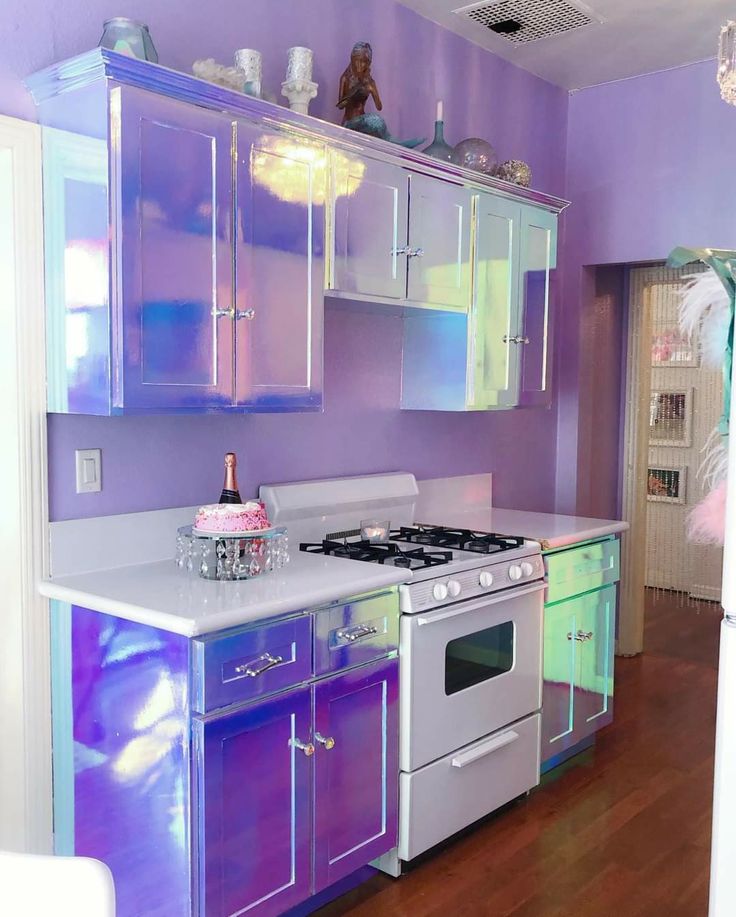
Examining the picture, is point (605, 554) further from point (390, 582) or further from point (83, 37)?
point (83, 37)

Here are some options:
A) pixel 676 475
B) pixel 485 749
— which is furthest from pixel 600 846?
pixel 676 475

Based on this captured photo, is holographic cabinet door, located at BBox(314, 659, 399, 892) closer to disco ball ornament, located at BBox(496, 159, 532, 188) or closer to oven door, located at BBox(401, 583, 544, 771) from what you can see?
oven door, located at BBox(401, 583, 544, 771)

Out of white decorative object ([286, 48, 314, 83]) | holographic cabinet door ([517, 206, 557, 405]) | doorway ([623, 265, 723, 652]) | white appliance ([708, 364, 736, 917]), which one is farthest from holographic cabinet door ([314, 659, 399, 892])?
doorway ([623, 265, 723, 652])

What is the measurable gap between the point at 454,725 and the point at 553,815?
25.4 inches

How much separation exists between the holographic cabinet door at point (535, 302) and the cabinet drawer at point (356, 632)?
54.5 inches

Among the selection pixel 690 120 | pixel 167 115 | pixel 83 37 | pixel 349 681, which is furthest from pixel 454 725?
pixel 690 120

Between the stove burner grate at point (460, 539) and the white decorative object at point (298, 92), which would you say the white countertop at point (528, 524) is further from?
the white decorative object at point (298, 92)

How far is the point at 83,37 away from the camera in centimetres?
246

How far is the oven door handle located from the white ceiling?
2218 millimetres

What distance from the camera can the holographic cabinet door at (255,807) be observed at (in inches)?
83.0

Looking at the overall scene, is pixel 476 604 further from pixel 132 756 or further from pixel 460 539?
pixel 132 756

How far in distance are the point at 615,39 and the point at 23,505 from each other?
10.1ft

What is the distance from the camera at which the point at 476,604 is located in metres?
2.88

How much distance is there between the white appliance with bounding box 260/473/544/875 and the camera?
2689 millimetres
